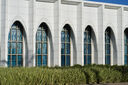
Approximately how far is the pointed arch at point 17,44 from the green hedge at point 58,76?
13001 millimetres

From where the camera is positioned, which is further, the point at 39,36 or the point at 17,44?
the point at 39,36

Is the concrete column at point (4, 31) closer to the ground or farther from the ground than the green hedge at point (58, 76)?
farther from the ground

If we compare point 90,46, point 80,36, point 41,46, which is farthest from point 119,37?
point 41,46

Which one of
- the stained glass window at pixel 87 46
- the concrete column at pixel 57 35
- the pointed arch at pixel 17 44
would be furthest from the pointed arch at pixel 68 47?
the pointed arch at pixel 17 44

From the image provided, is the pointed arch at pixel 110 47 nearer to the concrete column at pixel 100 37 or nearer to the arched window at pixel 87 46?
the concrete column at pixel 100 37

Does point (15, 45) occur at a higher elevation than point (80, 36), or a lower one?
lower

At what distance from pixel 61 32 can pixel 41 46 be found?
3.26m

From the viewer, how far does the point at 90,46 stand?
3572 centimetres

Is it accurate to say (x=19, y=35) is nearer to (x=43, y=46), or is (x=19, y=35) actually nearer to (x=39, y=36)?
(x=39, y=36)

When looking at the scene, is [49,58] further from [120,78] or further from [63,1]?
[120,78]

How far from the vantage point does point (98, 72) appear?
18953 millimetres

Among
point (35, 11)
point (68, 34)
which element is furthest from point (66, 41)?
point (35, 11)

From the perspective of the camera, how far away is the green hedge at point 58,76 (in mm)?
14594

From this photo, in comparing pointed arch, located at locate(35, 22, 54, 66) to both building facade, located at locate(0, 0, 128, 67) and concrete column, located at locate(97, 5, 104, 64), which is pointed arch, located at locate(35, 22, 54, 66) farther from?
concrete column, located at locate(97, 5, 104, 64)
